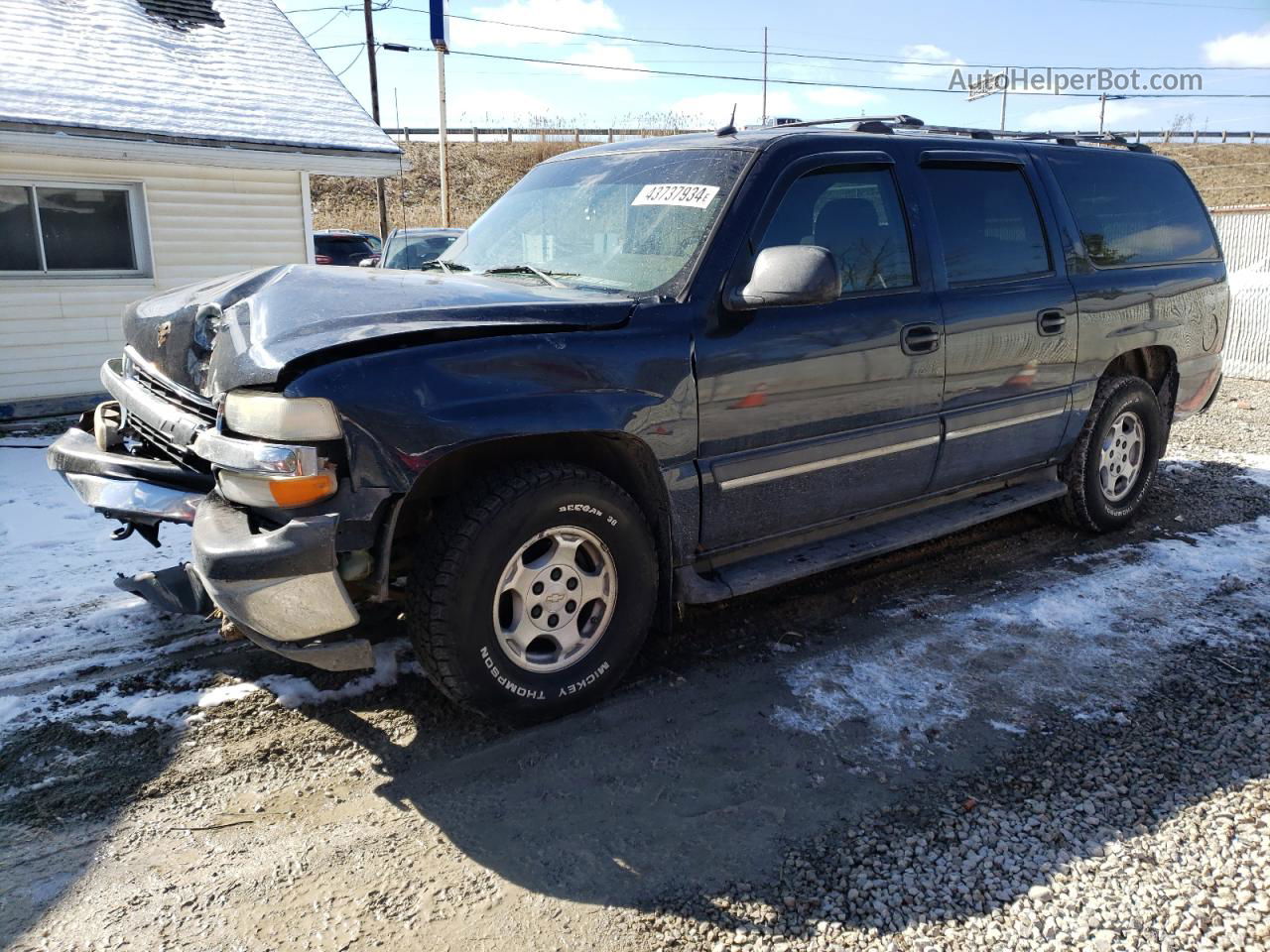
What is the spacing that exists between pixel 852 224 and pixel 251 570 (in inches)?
108

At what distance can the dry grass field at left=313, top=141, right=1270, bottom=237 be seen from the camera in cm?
3894

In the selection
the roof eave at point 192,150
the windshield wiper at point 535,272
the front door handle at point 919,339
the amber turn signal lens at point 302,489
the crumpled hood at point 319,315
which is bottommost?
the amber turn signal lens at point 302,489

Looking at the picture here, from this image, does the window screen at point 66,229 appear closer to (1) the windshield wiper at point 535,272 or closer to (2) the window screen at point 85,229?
(2) the window screen at point 85,229

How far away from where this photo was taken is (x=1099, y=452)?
5.25 m

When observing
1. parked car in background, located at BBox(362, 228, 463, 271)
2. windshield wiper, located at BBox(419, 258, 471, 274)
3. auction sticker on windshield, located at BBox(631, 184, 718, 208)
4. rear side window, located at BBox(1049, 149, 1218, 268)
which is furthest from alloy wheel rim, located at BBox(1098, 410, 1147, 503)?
parked car in background, located at BBox(362, 228, 463, 271)

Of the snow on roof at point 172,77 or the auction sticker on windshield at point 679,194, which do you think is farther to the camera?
the snow on roof at point 172,77

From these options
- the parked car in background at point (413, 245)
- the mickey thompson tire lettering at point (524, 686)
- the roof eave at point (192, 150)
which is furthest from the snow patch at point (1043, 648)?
the parked car in background at point (413, 245)

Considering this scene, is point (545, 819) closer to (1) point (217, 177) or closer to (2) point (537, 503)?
(2) point (537, 503)

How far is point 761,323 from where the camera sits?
3504 mm

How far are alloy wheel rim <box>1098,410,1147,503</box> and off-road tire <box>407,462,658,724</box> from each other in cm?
335

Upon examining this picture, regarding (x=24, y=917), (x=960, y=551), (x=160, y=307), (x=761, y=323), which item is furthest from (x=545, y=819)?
(x=960, y=551)

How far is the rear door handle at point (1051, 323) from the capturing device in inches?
180

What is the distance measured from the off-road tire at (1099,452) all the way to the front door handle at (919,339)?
63.0 inches

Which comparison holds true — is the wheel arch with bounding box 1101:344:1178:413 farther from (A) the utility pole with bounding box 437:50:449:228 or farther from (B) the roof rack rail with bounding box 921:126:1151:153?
(A) the utility pole with bounding box 437:50:449:228
